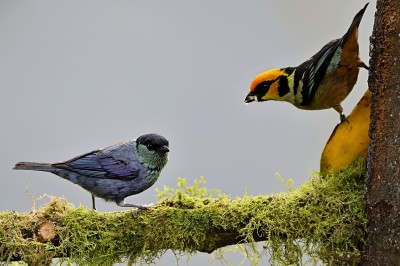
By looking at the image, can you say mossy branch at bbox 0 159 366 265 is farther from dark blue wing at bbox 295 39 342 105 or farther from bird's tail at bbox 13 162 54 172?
dark blue wing at bbox 295 39 342 105

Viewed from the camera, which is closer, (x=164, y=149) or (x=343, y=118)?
(x=343, y=118)

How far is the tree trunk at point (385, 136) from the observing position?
310 cm

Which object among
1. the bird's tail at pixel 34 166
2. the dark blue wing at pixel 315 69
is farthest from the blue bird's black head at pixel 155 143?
the dark blue wing at pixel 315 69

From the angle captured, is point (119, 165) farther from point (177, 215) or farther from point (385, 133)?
point (385, 133)

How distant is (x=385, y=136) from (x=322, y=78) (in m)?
0.92

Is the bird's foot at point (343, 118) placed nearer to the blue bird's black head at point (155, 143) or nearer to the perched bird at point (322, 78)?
the perched bird at point (322, 78)

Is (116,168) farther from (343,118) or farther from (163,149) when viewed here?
(343,118)

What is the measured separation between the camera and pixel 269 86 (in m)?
4.29

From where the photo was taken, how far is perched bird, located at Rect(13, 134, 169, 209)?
3875 millimetres

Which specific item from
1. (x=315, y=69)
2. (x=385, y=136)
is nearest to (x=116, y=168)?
(x=315, y=69)

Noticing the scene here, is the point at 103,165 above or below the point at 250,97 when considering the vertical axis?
below

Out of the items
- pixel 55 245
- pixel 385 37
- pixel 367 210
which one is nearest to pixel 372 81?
pixel 385 37

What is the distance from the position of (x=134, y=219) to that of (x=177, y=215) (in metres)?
0.24

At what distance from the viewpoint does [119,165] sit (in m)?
3.92
